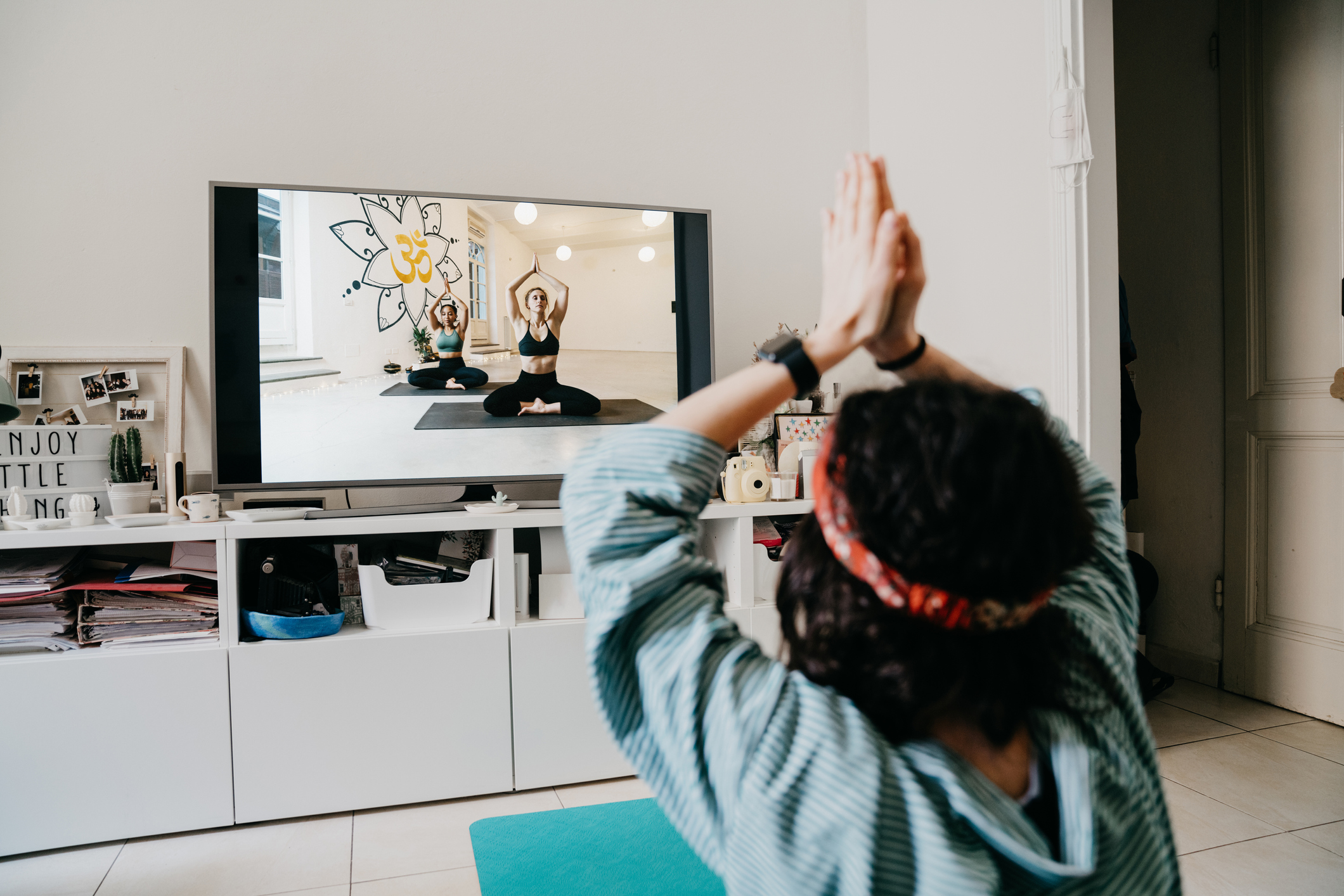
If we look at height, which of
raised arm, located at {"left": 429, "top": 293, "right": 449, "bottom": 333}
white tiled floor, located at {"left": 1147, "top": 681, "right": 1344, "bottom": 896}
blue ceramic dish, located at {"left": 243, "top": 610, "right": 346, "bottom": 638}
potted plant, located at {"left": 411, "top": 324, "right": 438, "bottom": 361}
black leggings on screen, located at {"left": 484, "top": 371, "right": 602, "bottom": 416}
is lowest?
white tiled floor, located at {"left": 1147, "top": 681, "right": 1344, "bottom": 896}

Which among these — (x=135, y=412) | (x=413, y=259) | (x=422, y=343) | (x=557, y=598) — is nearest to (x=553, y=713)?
(x=557, y=598)

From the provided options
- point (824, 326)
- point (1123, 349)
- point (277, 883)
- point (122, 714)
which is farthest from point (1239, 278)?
point (122, 714)

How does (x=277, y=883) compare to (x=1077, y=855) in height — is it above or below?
below

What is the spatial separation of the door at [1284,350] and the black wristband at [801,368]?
271 cm

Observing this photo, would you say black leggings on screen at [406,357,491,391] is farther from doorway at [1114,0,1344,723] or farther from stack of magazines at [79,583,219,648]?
doorway at [1114,0,1344,723]

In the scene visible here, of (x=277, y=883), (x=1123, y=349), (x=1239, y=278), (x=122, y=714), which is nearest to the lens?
(x=277, y=883)

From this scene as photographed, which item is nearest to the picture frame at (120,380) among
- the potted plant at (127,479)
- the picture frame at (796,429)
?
the potted plant at (127,479)

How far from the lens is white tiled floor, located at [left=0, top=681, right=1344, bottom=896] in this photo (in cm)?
180

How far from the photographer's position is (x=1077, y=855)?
1.65ft

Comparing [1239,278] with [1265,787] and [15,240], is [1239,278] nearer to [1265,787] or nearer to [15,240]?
[1265,787]

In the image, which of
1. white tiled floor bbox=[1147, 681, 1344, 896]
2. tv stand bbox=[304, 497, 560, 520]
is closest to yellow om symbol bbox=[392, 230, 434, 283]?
tv stand bbox=[304, 497, 560, 520]

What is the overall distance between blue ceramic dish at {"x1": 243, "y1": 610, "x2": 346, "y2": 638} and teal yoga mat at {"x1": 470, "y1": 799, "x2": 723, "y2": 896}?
0.72 metres

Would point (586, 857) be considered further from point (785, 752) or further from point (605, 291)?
point (605, 291)

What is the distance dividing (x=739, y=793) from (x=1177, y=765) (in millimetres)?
2413
